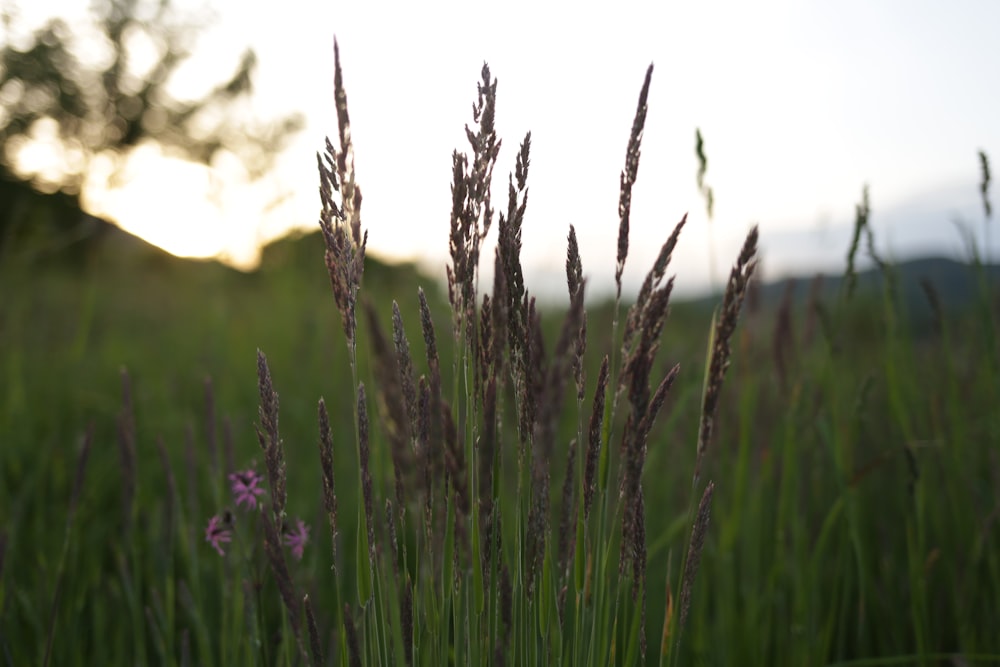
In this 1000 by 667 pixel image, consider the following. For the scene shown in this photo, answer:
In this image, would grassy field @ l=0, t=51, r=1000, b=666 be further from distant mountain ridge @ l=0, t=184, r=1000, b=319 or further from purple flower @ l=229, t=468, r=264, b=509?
distant mountain ridge @ l=0, t=184, r=1000, b=319

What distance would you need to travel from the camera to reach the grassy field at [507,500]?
2.91 feet

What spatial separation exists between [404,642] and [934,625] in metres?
1.88

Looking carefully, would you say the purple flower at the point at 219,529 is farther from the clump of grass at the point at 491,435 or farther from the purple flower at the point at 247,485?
the clump of grass at the point at 491,435

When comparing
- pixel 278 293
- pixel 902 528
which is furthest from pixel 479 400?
pixel 278 293

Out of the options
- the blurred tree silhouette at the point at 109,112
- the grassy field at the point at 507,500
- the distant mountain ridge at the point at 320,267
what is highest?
the blurred tree silhouette at the point at 109,112

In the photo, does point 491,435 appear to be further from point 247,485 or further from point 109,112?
point 109,112

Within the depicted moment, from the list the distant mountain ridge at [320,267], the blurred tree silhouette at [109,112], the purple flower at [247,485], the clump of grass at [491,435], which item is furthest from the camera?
the blurred tree silhouette at [109,112]

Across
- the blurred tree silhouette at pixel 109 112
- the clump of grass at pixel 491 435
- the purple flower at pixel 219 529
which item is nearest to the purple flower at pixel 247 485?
the purple flower at pixel 219 529

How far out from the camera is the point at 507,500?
275cm

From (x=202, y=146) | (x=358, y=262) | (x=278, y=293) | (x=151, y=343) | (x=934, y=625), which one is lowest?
(x=934, y=625)

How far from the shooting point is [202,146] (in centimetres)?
2817

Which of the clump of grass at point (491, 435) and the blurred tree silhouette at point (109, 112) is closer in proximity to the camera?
the clump of grass at point (491, 435)

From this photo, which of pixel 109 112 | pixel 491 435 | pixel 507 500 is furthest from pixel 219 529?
pixel 109 112

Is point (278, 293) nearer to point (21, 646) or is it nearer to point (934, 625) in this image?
point (21, 646)
